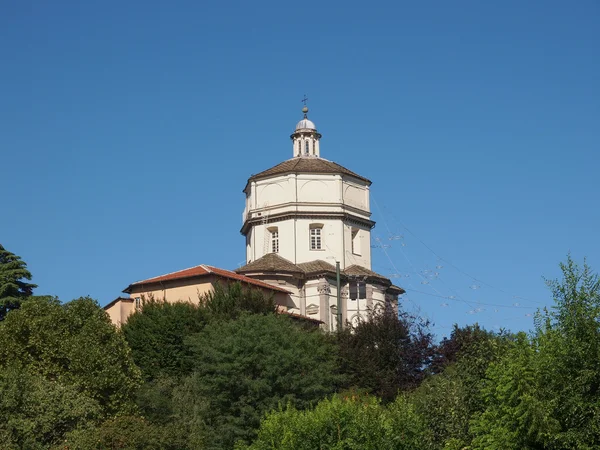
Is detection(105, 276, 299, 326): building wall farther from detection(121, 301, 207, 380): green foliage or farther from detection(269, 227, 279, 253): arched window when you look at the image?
detection(269, 227, 279, 253): arched window

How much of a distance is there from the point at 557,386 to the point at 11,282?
37.6 m

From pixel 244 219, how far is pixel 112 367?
31.8 m

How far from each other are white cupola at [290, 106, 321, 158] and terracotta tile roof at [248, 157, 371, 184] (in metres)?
1.63

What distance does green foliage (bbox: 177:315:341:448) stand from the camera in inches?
1650

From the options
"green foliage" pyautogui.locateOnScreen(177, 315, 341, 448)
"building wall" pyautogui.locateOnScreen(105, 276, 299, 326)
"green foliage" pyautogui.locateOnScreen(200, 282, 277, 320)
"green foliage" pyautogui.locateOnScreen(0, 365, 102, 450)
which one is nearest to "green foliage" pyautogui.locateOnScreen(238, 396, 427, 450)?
"green foliage" pyautogui.locateOnScreen(177, 315, 341, 448)

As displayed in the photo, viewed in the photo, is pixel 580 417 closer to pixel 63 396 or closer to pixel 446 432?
pixel 446 432

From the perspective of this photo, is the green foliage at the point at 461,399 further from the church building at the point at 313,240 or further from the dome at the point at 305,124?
the dome at the point at 305,124

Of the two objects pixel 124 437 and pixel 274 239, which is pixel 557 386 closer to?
pixel 124 437

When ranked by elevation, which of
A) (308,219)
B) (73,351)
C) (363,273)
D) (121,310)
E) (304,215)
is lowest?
(73,351)

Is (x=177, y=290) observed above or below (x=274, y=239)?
below

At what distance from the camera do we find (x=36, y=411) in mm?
38938

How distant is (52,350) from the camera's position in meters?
43.1

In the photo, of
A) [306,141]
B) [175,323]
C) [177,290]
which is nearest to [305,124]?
[306,141]

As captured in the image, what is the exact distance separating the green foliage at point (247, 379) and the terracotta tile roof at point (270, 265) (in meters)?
20.3
